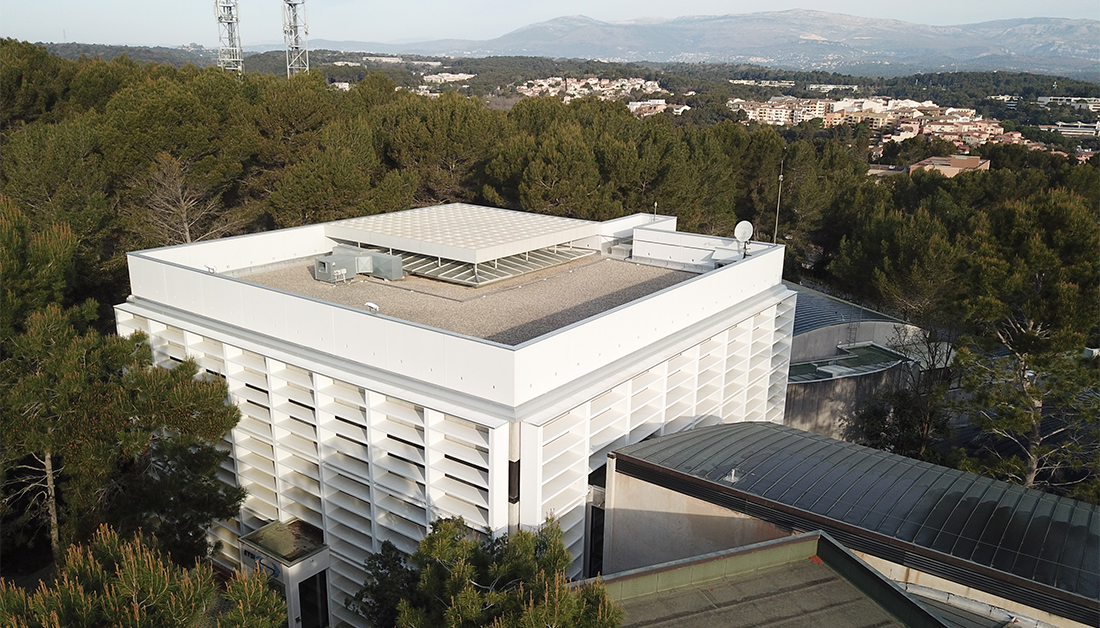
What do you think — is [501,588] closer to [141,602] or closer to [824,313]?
[141,602]

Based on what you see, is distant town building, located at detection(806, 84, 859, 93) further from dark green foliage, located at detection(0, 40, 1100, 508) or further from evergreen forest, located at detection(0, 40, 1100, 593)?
dark green foliage, located at detection(0, 40, 1100, 508)

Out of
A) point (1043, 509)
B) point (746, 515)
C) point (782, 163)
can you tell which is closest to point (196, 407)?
point (746, 515)

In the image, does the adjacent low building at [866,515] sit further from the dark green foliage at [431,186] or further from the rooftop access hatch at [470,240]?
the dark green foliage at [431,186]

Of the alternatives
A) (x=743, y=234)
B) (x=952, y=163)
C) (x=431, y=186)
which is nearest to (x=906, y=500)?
(x=743, y=234)

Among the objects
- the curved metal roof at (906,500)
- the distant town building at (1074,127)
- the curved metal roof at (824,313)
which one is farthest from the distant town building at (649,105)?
the curved metal roof at (906,500)

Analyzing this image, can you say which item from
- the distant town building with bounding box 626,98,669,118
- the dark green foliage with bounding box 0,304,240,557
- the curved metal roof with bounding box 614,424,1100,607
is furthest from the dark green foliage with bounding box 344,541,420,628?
the distant town building with bounding box 626,98,669,118

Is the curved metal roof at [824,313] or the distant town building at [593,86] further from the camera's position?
the distant town building at [593,86]

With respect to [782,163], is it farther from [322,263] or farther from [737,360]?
[322,263]
